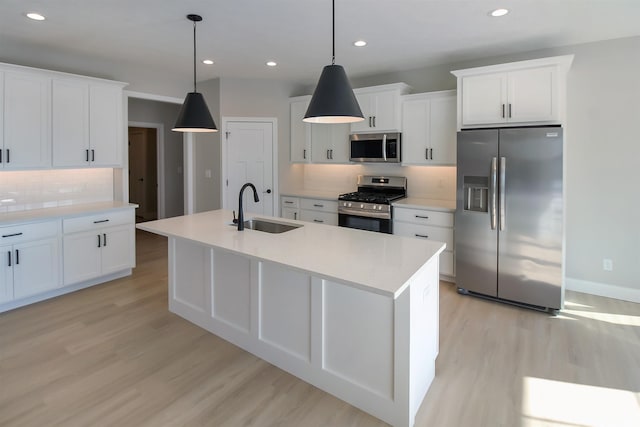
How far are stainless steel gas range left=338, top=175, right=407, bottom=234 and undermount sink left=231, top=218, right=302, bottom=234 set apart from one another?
1.75 metres

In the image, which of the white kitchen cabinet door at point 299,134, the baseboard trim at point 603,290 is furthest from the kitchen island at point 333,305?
the white kitchen cabinet door at point 299,134

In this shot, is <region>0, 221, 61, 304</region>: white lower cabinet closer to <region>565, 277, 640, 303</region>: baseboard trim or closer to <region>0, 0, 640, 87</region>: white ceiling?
<region>0, 0, 640, 87</region>: white ceiling

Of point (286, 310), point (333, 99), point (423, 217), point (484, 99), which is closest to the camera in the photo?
point (333, 99)

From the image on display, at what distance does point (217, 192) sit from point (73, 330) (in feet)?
8.94

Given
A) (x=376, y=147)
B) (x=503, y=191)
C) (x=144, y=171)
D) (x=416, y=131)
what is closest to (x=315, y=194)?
(x=376, y=147)

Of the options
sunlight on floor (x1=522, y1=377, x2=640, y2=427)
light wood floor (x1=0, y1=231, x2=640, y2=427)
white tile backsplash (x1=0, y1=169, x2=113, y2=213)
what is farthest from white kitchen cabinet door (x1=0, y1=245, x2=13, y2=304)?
sunlight on floor (x1=522, y1=377, x2=640, y2=427)

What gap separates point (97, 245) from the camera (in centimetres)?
401

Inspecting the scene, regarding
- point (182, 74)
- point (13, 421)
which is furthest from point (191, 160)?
point (13, 421)

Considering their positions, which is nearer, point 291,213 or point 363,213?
point 363,213

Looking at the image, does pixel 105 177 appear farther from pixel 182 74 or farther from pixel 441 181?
pixel 441 181

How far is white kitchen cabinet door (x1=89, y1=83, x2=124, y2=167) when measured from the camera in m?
4.08

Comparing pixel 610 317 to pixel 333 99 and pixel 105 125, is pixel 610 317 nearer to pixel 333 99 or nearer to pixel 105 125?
pixel 333 99

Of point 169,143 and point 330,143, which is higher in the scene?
point 169,143

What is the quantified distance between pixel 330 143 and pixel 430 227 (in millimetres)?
1943
